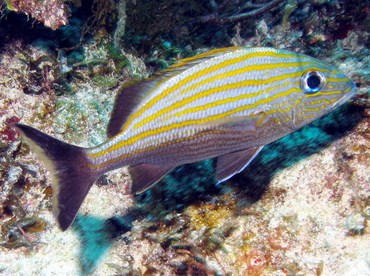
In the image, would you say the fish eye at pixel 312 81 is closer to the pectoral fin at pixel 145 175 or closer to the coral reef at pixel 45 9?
the pectoral fin at pixel 145 175

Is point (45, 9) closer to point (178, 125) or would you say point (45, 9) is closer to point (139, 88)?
point (139, 88)

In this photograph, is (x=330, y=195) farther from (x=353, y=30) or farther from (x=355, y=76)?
(x=353, y=30)

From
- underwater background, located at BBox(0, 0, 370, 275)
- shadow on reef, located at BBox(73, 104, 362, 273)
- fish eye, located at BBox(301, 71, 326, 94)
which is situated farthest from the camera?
shadow on reef, located at BBox(73, 104, 362, 273)

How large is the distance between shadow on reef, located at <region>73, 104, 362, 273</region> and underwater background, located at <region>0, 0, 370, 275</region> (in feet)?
0.04

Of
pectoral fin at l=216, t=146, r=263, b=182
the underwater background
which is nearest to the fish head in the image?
pectoral fin at l=216, t=146, r=263, b=182

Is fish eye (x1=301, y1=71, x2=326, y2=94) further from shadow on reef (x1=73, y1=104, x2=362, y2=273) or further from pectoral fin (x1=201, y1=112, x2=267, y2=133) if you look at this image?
shadow on reef (x1=73, y1=104, x2=362, y2=273)

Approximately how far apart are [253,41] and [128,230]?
11.5 feet

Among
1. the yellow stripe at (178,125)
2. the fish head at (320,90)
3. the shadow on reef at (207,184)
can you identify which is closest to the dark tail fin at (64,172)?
the yellow stripe at (178,125)

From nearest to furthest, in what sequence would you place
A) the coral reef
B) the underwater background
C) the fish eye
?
the fish eye
the underwater background
the coral reef

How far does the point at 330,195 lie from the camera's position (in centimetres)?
299

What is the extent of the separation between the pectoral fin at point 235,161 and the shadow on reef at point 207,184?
0.77 meters

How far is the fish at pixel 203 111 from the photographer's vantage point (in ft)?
7.73

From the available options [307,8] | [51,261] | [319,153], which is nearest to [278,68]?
[319,153]

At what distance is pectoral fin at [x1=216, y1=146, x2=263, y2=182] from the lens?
98.8 inches
